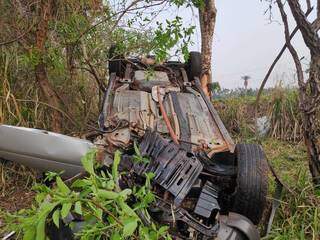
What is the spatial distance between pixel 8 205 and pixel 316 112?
10.3 ft

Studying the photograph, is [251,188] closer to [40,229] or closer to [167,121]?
[167,121]

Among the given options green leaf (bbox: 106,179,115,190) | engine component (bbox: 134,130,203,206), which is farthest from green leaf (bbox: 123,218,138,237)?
engine component (bbox: 134,130,203,206)

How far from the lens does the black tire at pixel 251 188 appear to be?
10.1 feet

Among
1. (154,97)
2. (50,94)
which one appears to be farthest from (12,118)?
(154,97)

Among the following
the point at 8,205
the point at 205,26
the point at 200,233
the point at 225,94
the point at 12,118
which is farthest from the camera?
the point at 225,94

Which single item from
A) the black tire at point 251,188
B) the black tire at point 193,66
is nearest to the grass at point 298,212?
the black tire at point 251,188

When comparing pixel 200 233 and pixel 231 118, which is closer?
pixel 200 233

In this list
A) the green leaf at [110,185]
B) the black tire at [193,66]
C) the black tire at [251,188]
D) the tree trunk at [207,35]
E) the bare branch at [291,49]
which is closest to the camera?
the green leaf at [110,185]

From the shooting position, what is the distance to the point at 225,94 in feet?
29.8

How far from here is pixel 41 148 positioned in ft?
9.25

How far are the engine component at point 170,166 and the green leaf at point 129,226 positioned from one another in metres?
1.21

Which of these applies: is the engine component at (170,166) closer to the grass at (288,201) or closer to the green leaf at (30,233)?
the grass at (288,201)

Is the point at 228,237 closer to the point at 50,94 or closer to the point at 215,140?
the point at 215,140

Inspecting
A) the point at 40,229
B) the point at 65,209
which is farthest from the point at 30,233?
the point at 65,209
